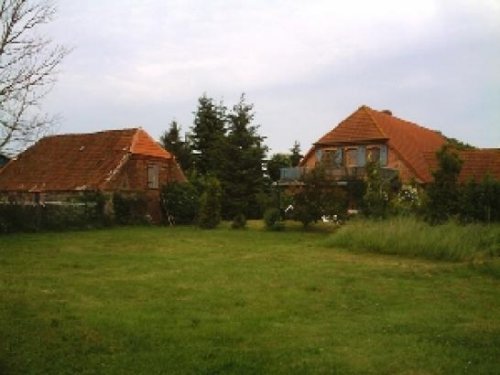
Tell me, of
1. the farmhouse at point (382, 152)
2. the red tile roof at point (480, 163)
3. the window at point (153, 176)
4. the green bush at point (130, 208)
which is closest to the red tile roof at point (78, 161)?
the window at point (153, 176)

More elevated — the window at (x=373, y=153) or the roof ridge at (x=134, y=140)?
the roof ridge at (x=134, y=140)

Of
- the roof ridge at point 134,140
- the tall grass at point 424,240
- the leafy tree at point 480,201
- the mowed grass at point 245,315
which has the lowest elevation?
the mowed grass at point 245,315

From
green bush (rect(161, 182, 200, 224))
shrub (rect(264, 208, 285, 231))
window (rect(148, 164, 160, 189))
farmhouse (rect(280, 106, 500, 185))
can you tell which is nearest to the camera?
shrub (rect(264, 208, 285, 231))

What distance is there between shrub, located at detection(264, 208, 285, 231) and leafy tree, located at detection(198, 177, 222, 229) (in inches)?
128

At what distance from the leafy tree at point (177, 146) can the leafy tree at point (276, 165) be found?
8253mm

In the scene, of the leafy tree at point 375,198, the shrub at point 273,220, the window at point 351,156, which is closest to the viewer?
the leafy tree at point 375,198

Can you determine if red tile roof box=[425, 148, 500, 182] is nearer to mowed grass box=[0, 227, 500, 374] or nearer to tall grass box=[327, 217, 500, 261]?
tall grass box=[327, 217, 500, 261]

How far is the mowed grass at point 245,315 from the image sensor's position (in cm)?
680

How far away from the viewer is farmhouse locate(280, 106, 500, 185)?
35500 mm

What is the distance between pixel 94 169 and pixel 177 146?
19.9 metres

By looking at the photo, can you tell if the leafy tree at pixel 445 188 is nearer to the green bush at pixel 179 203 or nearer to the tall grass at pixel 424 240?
the tall grass at pixel 424 240

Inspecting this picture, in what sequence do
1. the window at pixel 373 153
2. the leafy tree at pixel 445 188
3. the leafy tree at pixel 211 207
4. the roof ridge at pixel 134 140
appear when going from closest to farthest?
the leafy tree at pixel 445 188
the leafy tree at pixel 211 207
the roof ridge at pixel 134 140
the window at pixel 373 153

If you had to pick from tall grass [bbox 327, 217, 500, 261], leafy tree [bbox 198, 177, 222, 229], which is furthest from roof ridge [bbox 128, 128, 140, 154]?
tall grass [bbox 327, 217, 500, 261]

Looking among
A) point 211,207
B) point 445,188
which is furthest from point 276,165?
point 445,188
